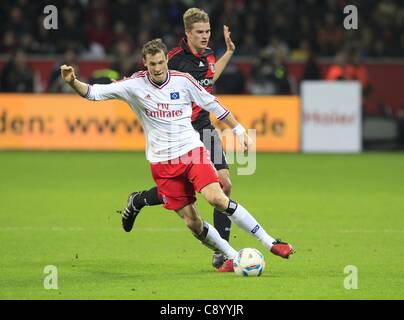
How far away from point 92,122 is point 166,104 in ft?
35.7

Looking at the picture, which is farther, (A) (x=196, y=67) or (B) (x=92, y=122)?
(B) (x=92, y=122)

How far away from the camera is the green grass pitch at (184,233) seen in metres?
7.97

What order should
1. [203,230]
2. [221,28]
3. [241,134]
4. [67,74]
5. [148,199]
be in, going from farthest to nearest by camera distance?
[221,28] < [148,199] < [203,230] < [241,134] < [67,74]

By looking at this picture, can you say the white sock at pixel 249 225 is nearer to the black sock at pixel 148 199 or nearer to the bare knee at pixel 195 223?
the bare knee at pixel 195 223

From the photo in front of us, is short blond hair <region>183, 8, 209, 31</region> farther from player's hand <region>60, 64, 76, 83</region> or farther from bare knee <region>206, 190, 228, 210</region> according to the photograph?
bare knee <region>206, 190, 228, 210</region>

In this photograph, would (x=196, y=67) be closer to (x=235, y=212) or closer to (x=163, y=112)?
(x=163, y=112)

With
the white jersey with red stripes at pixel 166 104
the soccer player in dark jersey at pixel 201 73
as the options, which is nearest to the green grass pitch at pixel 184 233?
the soccer player in dark jersey at pixel 201 73

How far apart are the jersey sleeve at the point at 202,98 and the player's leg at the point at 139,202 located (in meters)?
1.17

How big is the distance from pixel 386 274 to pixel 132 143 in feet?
37.6

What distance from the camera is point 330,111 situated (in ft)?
63.9

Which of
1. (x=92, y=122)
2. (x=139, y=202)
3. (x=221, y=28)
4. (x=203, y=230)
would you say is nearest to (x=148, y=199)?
(x=139, y=202)

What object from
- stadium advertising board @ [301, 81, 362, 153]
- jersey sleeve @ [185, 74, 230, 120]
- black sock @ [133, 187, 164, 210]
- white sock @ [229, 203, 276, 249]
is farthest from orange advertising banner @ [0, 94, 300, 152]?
white sock @ [229, 203, 276, 249]

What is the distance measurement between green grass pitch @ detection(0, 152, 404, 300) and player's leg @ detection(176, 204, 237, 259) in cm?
25

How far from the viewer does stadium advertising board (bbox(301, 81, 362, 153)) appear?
19422 mm
